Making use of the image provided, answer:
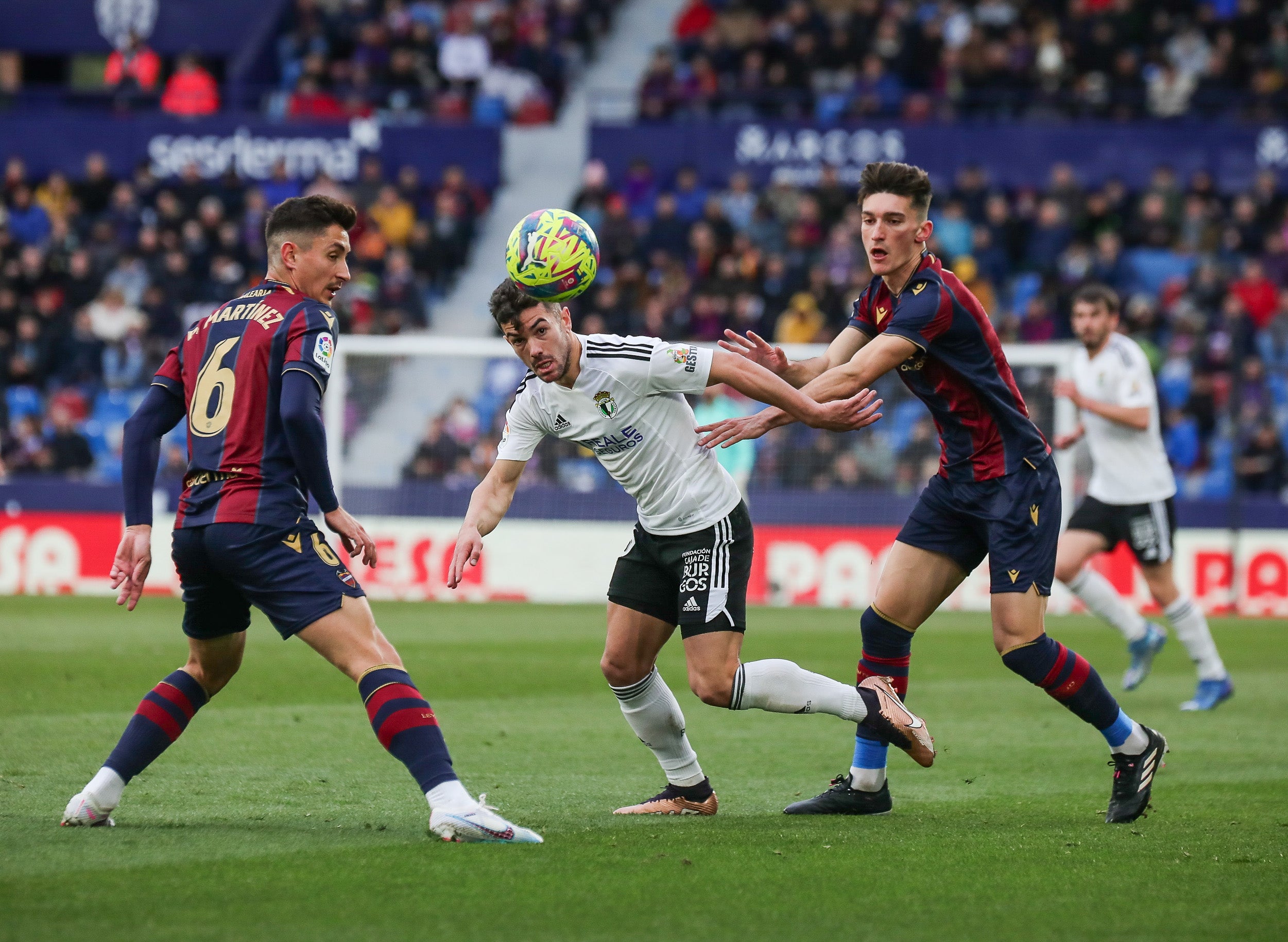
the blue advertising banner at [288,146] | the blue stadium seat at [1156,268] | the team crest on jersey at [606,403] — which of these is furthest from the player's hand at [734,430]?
the blue advertising banner at [288,146]

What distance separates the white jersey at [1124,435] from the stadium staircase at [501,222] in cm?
856

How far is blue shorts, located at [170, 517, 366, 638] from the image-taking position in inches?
223

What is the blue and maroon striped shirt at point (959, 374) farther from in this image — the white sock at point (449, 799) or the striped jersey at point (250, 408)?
the white sock at point (449, 799)

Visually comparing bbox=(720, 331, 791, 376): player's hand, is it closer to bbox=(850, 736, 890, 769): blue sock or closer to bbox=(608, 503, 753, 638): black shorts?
bbox=(608, 503, 753, 638): black shorts

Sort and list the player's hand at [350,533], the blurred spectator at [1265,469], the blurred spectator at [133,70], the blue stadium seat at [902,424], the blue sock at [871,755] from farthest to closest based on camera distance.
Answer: the blurred spectator at [133,70]
the blurred spectator at [1265,469]
the blue stadium seat at [902,424]
the blue sock at [871,755]
the player's hand at [350,533]

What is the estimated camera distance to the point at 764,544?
17.6 meters

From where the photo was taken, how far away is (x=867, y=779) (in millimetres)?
6785

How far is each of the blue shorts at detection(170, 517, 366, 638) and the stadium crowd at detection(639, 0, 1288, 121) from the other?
18274mm

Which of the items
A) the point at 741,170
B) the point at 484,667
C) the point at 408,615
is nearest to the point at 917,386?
the point at 484,667

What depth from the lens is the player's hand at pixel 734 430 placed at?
6074 millimetres

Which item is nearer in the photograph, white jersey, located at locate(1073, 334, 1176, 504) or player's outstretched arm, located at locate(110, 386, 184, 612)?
player's outstretched arm, located at locate(110, 386, 184, 612)

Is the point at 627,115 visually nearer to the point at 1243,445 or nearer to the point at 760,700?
the point at 1243,445

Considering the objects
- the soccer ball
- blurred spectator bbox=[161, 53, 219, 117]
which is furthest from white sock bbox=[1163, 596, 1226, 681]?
blurred spectator bbox=[161, 53, 219, 117]

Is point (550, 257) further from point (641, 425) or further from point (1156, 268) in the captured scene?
point (1156, 268)
